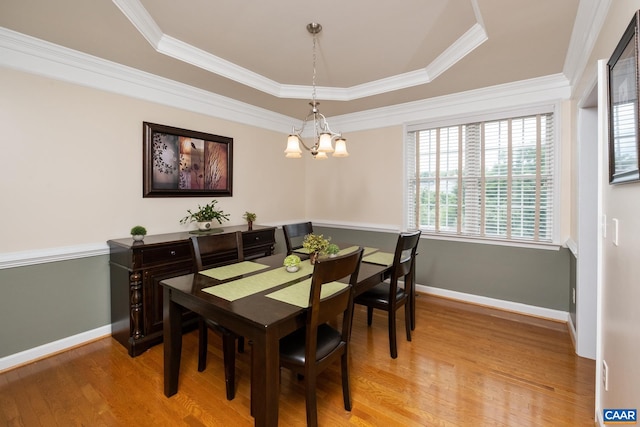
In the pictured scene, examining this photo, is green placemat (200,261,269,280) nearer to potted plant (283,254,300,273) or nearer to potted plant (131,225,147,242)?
potted plant (283,254,300,273)

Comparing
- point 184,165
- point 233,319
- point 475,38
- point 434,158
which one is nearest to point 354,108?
point 434,158

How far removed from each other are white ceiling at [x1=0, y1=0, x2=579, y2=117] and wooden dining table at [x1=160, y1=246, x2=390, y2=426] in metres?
1.90

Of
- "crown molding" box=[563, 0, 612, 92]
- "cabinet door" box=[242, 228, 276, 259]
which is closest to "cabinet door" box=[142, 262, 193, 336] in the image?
"cabinet door" box=[242, 228, 276, 259]

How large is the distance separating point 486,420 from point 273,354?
1394 mm

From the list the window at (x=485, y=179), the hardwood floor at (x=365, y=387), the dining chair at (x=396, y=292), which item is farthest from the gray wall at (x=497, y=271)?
the dining chair at (x=396, y=292)

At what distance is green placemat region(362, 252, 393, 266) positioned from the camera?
2554mm

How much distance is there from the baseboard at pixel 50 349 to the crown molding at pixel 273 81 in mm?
2565

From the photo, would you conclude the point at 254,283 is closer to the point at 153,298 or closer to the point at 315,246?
the point at 315,246

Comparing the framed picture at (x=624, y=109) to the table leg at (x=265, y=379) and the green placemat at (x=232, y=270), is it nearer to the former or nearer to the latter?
the table leg at (x=265, y=379)

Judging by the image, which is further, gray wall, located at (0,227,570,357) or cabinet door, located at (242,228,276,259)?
cabinet door, located at (242,228,276,259)

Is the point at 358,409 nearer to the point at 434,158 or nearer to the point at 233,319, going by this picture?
the point at 233,319

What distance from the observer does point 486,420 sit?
177 centimetres

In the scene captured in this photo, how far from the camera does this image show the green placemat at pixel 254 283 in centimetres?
174

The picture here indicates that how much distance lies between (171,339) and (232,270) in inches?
22.9
